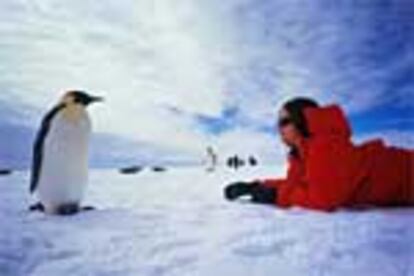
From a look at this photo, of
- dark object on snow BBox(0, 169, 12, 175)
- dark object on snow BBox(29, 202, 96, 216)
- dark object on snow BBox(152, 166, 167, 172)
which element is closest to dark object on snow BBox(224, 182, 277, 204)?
dark object on snow BBox(152, 166, 167, 172)

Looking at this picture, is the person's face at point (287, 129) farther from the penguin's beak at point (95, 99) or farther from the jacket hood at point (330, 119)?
the penguin's beak at point (95, 99)

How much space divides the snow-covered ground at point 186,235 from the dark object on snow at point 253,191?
18 mm

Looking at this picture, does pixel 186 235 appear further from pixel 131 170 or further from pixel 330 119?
pixel 330 119

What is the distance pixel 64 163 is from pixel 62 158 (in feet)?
0.03

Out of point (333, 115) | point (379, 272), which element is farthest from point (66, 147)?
point (379, 272)

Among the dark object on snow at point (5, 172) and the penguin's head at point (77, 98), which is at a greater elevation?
the penguin's head at point (77, 98)

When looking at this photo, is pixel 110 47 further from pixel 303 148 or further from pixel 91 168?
pixel 303 148

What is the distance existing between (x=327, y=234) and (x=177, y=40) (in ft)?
1.35

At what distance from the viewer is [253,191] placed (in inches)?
63.2

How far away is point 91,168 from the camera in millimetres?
1564

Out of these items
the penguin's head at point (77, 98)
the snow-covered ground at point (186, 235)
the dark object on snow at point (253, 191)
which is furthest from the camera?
the dark object on snow at point (253, 191)

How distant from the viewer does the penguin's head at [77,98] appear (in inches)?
58.7

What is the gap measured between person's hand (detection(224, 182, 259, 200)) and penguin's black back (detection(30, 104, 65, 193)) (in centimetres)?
33

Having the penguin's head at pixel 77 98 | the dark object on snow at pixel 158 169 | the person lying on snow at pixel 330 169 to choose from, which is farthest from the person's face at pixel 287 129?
the penguin's head at pixel 77 98
